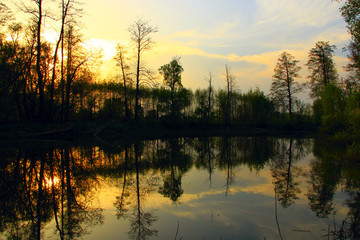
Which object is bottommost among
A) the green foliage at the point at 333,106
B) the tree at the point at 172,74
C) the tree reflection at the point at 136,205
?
the tree reflection at the point at 136,205

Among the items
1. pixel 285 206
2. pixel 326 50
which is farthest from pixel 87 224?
pixel 326 50

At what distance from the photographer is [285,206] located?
5207 mm

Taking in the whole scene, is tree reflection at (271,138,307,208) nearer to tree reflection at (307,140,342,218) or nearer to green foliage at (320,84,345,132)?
tree reflection at (307,140,342,218)

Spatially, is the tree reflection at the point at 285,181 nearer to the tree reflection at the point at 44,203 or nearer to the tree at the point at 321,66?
the tree reflection at the point at 44,203

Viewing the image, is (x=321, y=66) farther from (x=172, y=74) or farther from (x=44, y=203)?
(x=44, y=203)

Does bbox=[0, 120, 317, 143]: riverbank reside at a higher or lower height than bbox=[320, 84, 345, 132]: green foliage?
lower

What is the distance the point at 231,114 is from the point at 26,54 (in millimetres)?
58424

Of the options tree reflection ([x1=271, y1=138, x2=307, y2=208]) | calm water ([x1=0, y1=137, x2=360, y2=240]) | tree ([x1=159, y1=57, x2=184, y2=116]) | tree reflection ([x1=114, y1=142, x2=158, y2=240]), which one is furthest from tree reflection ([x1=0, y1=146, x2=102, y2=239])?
tree ([x1=159, y1=57, x2=184, y2=116])

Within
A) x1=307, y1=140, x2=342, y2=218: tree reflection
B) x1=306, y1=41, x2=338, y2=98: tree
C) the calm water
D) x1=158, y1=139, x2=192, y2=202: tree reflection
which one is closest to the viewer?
the calm water

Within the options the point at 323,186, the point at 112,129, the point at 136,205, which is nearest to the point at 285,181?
the point at 323,186

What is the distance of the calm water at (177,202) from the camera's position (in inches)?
157

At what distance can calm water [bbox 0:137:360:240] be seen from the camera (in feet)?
13.1

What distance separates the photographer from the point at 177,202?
5539mm

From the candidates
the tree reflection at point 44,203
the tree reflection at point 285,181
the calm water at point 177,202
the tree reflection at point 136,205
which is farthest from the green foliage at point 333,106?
the tree reflection at point 44,203
